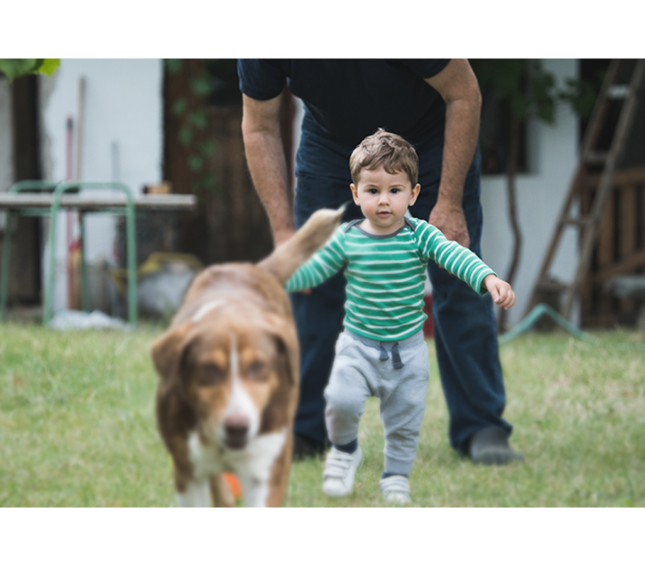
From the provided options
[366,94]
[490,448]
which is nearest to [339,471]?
[366,94]

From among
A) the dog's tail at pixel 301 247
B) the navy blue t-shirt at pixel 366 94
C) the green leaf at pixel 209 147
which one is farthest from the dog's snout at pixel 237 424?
the green leaf at pixel 209 147

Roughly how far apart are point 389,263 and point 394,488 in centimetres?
28

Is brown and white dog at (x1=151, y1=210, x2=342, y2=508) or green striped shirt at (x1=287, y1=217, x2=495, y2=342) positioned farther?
green striped shirt at (x1=287, y1=217, x2=495, y2=342)

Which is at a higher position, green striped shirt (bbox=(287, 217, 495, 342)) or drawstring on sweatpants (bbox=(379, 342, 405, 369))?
green striped shirt (bbox=(287, 217, 495, 342))

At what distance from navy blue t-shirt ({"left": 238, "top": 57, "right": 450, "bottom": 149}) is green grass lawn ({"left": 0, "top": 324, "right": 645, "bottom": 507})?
0.94 ft


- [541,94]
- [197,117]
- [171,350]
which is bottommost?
[171,350]

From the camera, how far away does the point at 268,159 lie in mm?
→ 837

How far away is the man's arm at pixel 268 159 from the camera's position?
829mm

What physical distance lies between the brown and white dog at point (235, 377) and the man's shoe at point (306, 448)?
319 millimetres

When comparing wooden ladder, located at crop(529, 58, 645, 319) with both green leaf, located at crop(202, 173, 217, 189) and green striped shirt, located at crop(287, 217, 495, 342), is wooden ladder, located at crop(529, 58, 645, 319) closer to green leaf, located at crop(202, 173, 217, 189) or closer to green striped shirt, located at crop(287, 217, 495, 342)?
green leaf, located at crop(202, 173, 217, 189)

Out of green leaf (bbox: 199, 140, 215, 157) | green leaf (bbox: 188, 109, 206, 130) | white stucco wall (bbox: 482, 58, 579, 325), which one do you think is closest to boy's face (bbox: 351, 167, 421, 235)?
green leaf (bbox: 199, 140, 215, 157)

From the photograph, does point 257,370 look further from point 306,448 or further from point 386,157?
point 306,448

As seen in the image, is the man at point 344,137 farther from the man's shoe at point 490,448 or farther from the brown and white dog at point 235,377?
the man's shoe at point 490,448

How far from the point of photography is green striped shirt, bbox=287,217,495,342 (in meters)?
0.72
